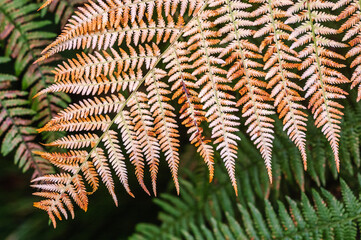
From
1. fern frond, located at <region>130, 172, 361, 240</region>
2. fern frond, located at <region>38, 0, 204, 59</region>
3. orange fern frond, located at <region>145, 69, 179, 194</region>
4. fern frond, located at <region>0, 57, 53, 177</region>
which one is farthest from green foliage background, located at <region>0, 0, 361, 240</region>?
orange fern frond, located at <region>145, 69, 179, 194</region>

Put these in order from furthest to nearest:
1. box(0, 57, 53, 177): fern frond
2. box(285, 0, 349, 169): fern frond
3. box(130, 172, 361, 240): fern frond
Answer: box(0, 57, 53, 177): fern frond < box(130, 172, 361, 240): fern frond < box(285, 0, 349, 169): fern frond

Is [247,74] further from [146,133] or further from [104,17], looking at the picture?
[104,17]

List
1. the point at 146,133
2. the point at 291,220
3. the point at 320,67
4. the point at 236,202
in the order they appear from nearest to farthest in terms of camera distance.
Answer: the point at 320,67 → the point at 146,133 → the point at 291,220 → the point at 236,202

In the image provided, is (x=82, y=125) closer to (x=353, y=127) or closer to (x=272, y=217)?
(x=272, y=217)

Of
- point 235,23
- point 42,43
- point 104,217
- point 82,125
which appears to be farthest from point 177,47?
point 104,217

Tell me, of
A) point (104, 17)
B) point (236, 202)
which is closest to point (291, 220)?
point (236, 202)

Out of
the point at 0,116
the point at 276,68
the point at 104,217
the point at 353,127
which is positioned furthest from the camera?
the point at 104,217

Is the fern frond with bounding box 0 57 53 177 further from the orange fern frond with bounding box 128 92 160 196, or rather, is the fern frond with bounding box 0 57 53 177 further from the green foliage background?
the orange fern frond with bounding box 128 92 160 196

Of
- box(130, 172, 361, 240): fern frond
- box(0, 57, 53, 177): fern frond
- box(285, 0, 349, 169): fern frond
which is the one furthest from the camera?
box(0, 57, 53, 177): fern frond
